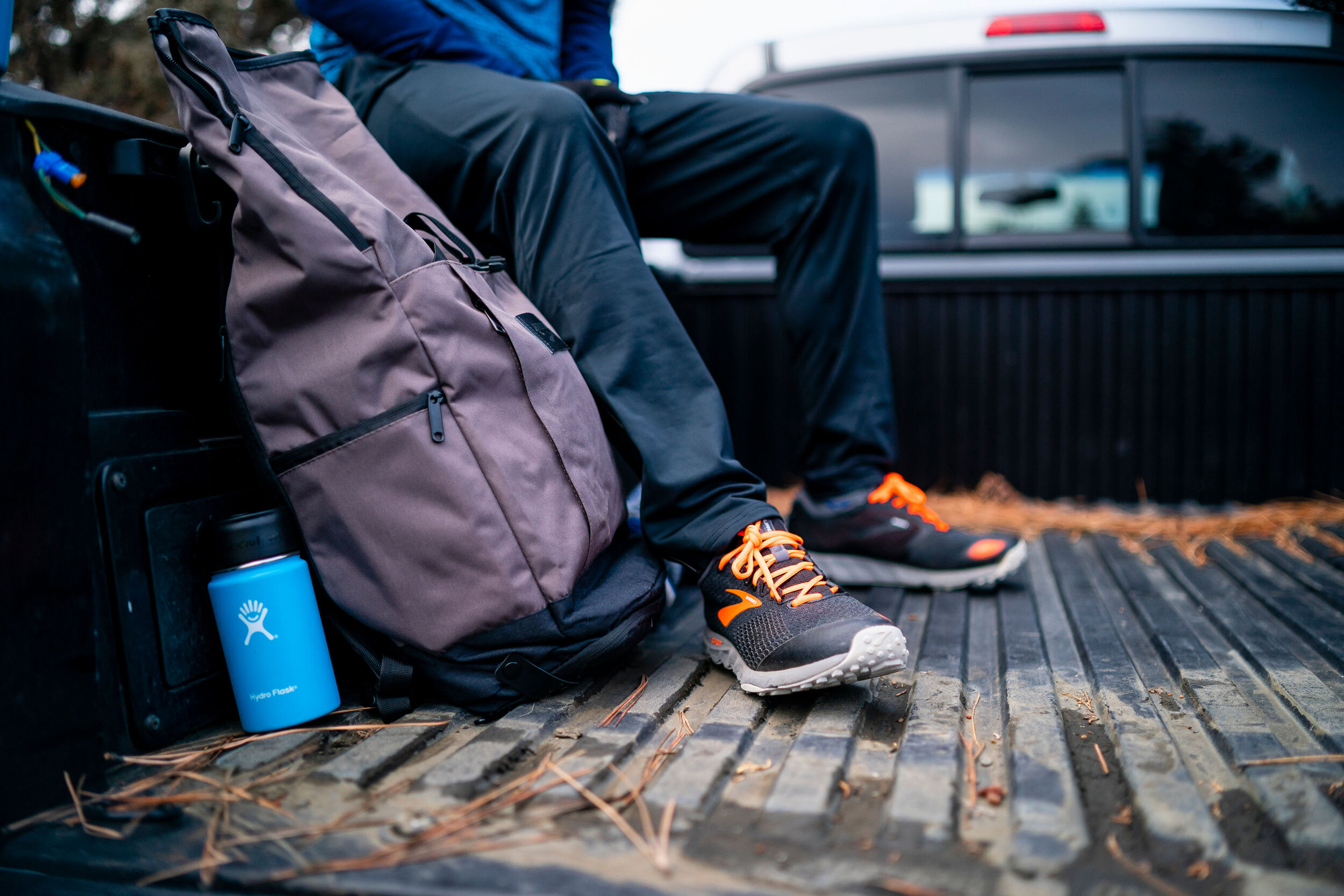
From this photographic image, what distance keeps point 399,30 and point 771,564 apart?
1.18 meters

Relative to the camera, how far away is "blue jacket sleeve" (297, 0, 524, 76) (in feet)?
4.79

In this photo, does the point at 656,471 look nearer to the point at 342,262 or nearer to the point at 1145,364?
the point at 342,262

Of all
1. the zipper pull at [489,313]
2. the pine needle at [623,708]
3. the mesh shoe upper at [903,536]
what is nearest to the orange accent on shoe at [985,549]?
the mesh shoe upper at [903,536]

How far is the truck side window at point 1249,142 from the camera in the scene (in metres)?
2.28

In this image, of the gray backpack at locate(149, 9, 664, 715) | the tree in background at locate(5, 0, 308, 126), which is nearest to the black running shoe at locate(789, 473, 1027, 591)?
the gray backpack at locate(149, 9, 664, 715)

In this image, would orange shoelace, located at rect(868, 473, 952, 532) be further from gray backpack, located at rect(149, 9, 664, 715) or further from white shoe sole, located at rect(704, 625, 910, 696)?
gray backpack, located at rect(149, 9, 664, 715)

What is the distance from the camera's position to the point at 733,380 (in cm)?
261

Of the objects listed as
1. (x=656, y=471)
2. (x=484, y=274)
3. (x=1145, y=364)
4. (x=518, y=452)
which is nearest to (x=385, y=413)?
(x=518, y=452)

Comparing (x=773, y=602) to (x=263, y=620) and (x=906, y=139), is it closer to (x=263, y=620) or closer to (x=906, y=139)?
(x=263, y=620)

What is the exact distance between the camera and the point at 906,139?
2453 millimetres

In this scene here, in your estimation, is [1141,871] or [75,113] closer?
[1141,871]

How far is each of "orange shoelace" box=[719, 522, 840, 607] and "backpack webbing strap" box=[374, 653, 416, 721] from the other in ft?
1.63

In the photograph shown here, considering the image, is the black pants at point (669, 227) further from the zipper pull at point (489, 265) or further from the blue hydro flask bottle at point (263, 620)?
the blue hydro flask bottle at point (263, 620)

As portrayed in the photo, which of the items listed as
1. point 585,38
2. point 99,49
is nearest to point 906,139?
point 585,38
